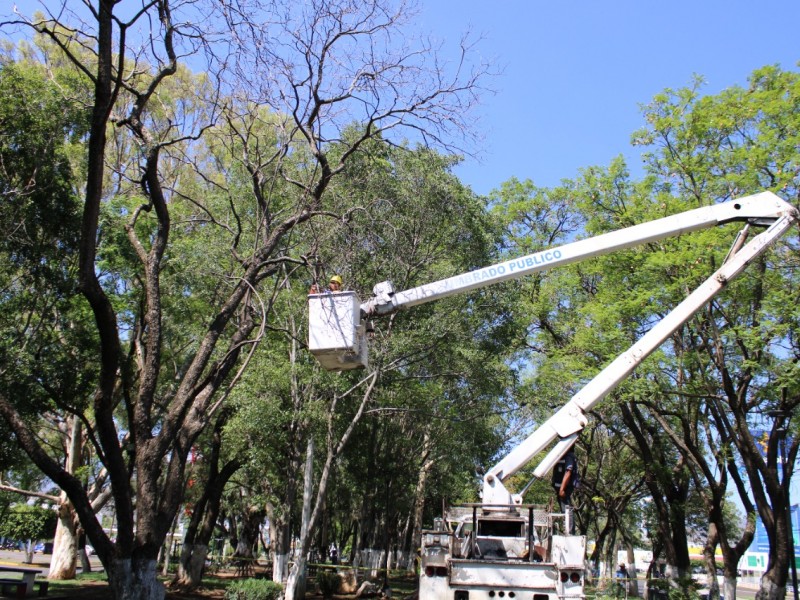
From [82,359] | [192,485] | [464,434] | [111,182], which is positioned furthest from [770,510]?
[192,485]

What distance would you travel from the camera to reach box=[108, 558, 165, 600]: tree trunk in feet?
34.7

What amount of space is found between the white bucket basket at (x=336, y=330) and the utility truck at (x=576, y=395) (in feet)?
0.04

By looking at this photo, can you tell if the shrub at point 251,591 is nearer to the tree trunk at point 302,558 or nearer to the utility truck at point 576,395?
the tree trunk at point 302,558

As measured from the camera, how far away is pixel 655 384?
2020 centimetres

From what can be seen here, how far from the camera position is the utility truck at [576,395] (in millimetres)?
7969

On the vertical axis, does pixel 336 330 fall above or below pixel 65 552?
above

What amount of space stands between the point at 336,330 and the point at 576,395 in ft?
12.8

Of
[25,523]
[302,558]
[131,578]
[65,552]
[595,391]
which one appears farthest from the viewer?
[25,523]

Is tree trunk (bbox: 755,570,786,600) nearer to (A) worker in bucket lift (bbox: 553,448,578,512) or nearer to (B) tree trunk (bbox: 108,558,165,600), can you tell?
(A) worker in bucket lift (bbox: 553,448,578,512)

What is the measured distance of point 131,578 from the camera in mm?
10664

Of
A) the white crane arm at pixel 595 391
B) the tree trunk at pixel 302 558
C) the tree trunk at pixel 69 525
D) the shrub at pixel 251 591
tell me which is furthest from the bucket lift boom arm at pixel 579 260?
the tree trunk at pixel 69 525

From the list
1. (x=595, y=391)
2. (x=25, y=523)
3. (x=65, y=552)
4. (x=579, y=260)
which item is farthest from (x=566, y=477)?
(x=25, y=523)

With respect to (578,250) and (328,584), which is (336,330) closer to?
(578,250)

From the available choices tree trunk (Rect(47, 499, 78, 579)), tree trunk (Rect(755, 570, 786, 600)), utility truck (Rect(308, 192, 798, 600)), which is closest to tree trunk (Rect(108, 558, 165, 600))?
utility truck (Rect(308, 192, 798, 600))
